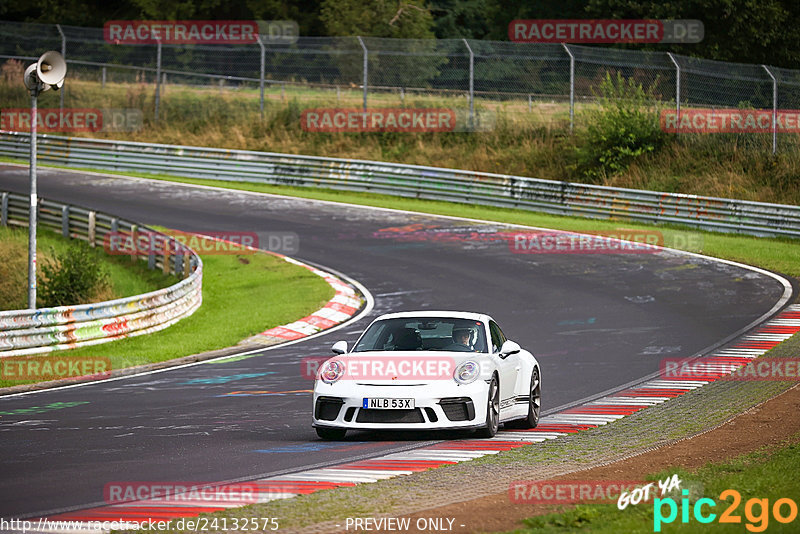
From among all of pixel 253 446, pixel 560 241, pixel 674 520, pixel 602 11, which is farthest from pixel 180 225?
pixel 602 11

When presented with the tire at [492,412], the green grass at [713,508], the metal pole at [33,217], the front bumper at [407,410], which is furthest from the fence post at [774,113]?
the green grass at [713,508]

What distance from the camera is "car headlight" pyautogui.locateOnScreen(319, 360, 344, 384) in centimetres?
1066

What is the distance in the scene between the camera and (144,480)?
8.55m

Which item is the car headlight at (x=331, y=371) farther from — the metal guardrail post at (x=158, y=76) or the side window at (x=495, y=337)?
the metal guardrail post at (x=158, y=76)

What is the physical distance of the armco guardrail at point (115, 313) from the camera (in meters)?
17.1

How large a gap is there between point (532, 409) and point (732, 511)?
5085mm

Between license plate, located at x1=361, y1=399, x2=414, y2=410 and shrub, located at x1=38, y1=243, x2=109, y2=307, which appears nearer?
license plate, located at x1=361, y1=399, x2=414, y2=410

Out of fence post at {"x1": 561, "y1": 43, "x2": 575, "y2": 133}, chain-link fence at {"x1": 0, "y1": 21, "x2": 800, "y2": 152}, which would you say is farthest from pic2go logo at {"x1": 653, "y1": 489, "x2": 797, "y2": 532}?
fence post at {"x1": 561, "y1": 43, "x2": 575, "y2": 133}

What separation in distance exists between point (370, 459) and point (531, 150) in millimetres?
30525

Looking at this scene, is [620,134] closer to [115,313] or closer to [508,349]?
[115,313]

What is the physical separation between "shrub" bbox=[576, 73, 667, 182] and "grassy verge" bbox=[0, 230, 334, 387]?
14.0 metres

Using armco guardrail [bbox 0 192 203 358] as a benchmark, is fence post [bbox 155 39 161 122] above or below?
above

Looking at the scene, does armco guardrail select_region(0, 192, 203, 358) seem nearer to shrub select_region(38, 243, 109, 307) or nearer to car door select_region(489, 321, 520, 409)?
shrub select_region(38, 243, 109, 307)

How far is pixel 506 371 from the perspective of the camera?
446 inches
